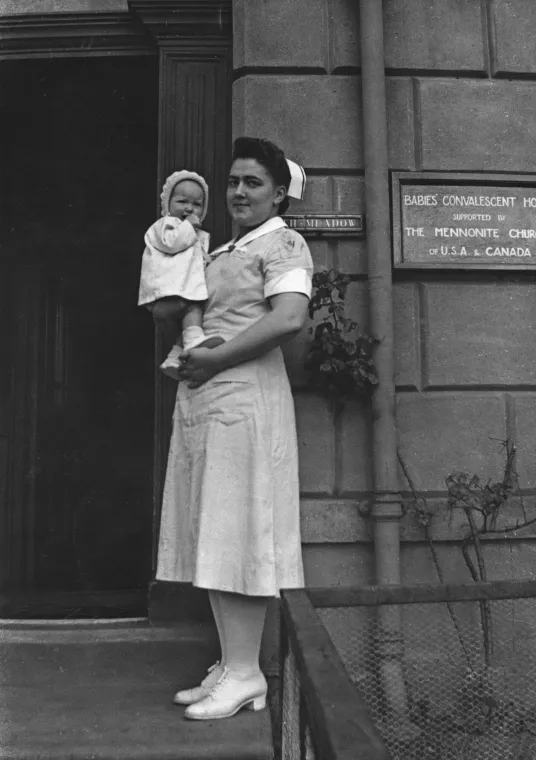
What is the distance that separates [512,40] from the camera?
3.93 m

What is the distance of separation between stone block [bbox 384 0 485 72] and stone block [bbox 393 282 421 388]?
1.17 metres

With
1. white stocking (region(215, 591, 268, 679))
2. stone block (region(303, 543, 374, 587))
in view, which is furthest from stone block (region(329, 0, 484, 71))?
white stocking (region(215, 591, 268, 679))

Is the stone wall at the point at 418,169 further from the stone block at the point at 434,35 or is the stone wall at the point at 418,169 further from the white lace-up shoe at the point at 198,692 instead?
the white lace-up shoe at the point at 198,692

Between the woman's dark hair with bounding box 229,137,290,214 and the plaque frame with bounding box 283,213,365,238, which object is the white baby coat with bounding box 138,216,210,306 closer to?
the woman's dark hair with bounding box 229,137,290,214

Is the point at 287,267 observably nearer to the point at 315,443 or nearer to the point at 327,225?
the point at 327,225

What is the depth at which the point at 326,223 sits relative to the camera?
3.72 meters

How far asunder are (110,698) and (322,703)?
2.46 meters

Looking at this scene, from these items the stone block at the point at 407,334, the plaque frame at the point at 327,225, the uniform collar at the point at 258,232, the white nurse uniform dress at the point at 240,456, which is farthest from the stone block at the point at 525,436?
the uniform collar at the point at 258,232

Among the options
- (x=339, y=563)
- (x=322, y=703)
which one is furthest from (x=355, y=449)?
(x=322, y=703)

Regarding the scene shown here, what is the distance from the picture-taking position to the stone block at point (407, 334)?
12.2ft

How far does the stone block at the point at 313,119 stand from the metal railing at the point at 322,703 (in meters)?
2.84

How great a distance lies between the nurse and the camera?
9.27 ft

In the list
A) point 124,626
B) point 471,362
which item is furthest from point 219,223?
point 124,626

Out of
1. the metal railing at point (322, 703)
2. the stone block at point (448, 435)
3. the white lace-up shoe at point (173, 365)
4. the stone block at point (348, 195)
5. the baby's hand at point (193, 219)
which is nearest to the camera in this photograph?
the metal railing at point (322, 703)
